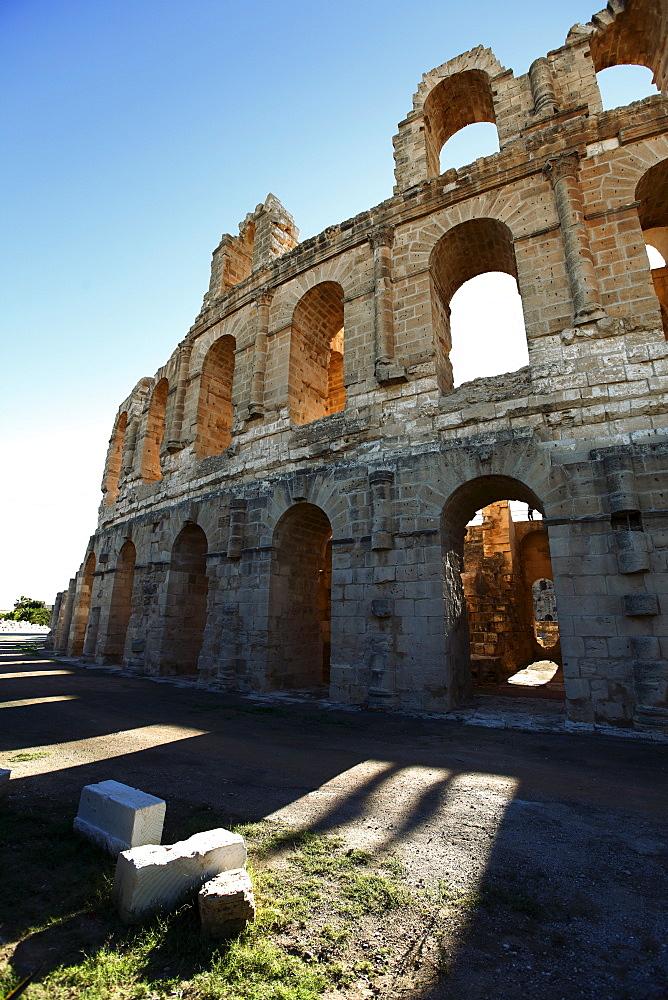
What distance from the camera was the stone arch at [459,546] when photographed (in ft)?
24.0

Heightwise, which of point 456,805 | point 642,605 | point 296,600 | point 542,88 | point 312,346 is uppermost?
point 542,88

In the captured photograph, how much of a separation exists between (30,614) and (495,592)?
144ft

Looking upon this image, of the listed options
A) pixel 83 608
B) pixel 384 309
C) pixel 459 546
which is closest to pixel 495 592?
pixel 459 546

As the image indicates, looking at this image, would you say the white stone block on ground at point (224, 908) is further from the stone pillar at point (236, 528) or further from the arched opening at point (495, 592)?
the stone pillar at point (236, 528)

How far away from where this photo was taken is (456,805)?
11.2 ft

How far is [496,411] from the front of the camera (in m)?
7.66

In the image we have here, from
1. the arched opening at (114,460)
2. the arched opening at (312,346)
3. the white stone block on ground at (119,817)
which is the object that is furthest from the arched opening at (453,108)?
the arched opening at (114,460)

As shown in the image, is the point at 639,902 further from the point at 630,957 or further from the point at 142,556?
the point at 142,556

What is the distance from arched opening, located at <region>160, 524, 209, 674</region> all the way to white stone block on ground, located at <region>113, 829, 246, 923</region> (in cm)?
984

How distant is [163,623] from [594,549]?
954 cm

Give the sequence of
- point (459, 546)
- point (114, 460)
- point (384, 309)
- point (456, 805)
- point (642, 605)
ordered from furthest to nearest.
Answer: point (114, 460), point (384, 309), point (459, 546), point (642, 605), point (456, 805)

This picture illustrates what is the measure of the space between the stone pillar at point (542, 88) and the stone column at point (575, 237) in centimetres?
161

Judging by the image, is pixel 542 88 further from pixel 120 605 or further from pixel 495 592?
pixel 120 605

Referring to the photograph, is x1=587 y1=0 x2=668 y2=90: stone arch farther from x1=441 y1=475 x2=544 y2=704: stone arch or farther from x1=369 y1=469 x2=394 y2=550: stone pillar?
x1=369 y1=469 x2=394 y2=550: stone pillar
